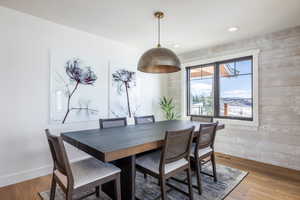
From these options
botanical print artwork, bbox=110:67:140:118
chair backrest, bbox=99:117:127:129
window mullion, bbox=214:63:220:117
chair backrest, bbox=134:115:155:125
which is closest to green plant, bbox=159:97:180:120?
botanical print artwork, bbox=110:67:140:118

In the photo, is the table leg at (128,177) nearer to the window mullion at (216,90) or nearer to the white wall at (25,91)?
the white wall at (25,91)

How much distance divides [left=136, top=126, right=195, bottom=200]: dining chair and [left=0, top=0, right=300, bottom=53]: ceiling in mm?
1720

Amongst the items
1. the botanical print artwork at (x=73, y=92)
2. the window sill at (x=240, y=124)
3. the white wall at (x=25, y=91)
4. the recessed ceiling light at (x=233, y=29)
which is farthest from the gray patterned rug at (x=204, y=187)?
the recessed ceiling light at (x=233, y=29)

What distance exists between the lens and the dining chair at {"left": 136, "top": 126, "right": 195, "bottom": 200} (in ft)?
5.57

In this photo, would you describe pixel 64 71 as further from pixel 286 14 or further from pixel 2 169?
pixel 286 14

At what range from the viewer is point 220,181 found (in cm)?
249

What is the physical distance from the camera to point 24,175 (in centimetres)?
250

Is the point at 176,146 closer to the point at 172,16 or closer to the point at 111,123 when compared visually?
the point at 111,123

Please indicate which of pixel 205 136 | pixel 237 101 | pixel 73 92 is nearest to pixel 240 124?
pixel 237 101

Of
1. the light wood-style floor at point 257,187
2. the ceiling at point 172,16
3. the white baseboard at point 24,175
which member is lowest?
the light wood-style floor at point 257,187

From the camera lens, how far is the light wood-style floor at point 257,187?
6.97 ft

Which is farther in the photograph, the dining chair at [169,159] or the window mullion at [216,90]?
the window mullion at [216,90]

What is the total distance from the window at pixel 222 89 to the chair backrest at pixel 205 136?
64.4 inches

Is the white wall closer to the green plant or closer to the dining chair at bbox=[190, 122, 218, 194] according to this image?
the dining chair at bbox=[190, 122, 218, 194]
